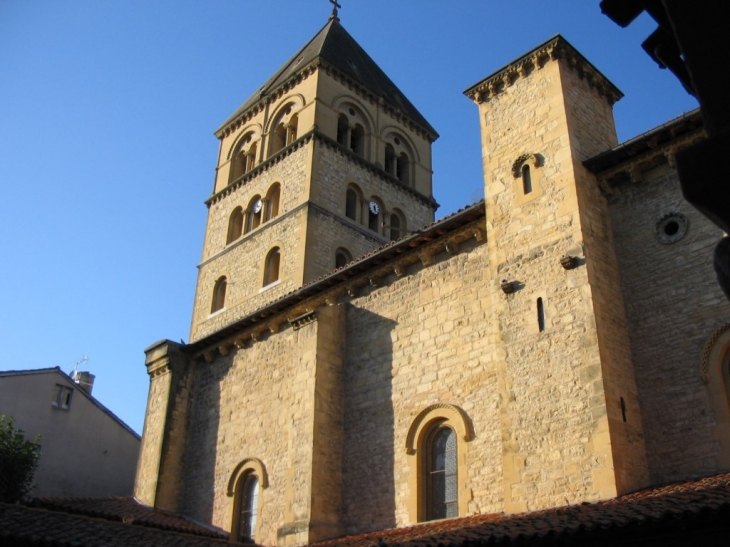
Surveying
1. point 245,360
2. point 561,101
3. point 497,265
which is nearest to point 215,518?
point 245,360

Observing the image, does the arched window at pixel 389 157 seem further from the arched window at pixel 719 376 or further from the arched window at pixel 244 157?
the arched window at pixel 719 376

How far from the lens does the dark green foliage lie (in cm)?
1817

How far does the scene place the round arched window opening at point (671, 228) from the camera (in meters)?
10.9

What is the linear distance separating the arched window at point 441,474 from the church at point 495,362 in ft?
0.15

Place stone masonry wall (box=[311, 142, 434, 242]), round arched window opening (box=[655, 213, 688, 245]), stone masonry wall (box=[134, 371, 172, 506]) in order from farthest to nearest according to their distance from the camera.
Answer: stone masonry wall (box=[311, 142, 434, 242]) → stone masonry wall (box=[134, 371, 172, 506]) → round arched window opening (box=[655, 213, 688, 245])

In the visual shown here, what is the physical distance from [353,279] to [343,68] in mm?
14675

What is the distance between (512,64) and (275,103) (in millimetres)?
15990

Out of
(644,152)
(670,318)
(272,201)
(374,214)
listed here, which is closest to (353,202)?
(374,214)

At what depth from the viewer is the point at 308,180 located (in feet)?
78.4

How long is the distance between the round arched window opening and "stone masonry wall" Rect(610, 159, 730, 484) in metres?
0.07

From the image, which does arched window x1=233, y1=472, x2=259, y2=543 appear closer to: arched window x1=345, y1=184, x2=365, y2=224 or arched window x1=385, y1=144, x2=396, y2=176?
arched window x1=345, y1=184, x2=365, y2=224

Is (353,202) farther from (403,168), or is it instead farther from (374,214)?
(403,168)

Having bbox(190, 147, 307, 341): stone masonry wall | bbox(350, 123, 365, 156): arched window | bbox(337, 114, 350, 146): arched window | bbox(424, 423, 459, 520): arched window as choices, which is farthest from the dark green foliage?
bbox(350, 123, 365, 156): arched window

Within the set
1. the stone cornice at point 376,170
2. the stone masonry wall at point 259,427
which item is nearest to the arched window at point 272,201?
the stone cornice at point 376,170
